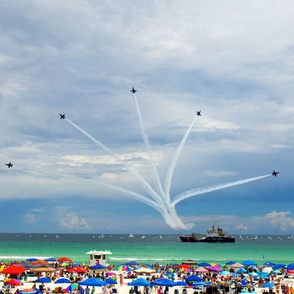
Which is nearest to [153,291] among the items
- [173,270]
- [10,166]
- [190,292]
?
[190,292]

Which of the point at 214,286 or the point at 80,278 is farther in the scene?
the point at 80,278

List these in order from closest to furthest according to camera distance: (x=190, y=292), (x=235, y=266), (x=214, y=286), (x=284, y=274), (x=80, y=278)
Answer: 1. (x=214, y=286)
2. (x=190, y=292)
3. (x=80, y=278)
4. (x=235, y=266)
5. (x=284, y=274)

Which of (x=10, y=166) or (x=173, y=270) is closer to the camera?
(x=173, y=270)

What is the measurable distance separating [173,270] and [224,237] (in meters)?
114

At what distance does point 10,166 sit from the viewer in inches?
2589

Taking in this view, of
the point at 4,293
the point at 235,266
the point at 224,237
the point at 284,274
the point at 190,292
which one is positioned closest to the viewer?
the point at 4,293

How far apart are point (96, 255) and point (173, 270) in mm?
11684

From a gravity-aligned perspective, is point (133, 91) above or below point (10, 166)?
above

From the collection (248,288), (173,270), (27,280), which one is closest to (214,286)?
(248,288)

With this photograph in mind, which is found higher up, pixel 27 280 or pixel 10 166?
pixel 10 166

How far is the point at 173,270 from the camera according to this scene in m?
55.8

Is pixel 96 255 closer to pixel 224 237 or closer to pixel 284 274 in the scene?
pixel 284 274

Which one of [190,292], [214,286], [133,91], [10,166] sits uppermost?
[133,91]

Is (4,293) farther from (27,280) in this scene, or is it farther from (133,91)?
(133,91)
